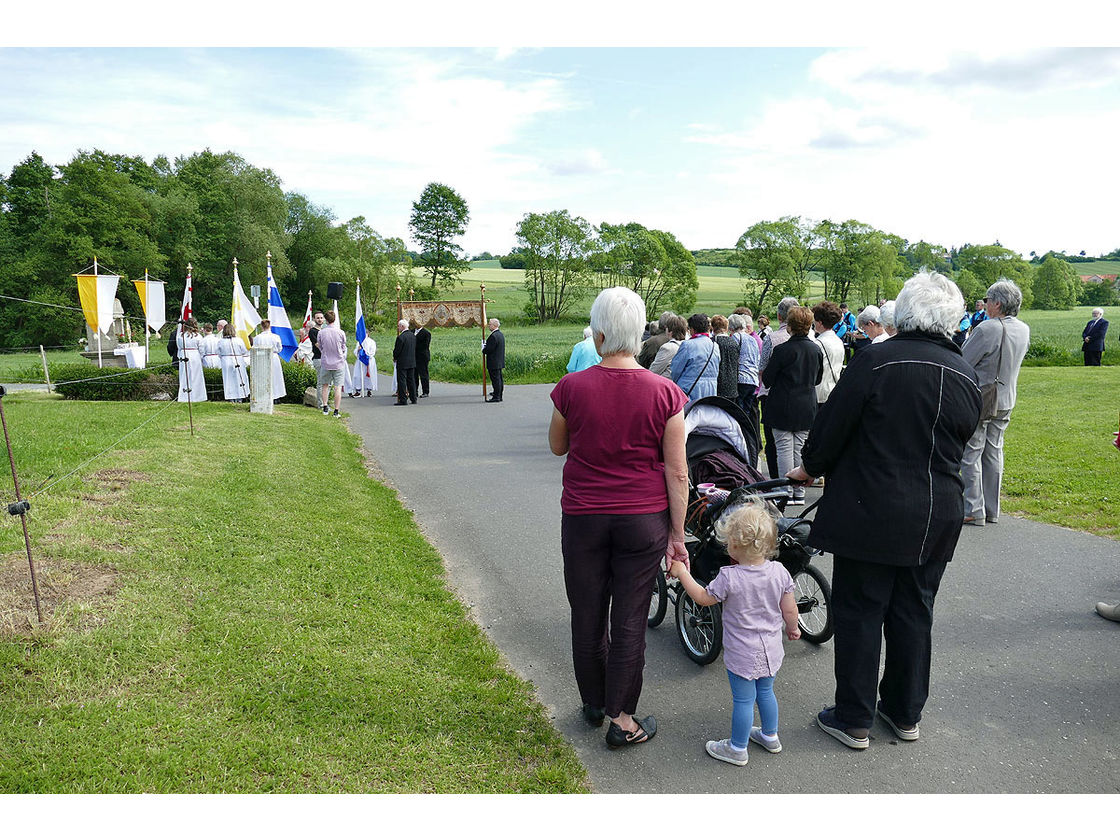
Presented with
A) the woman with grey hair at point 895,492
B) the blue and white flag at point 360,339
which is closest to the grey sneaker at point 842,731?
the woman with grey hair at point 895,492

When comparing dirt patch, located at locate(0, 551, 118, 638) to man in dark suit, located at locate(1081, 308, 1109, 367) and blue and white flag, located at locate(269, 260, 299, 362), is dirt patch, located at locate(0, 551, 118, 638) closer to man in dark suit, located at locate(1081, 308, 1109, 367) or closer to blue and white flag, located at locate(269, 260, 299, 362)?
blue and white flag, located at locate(269, 260, 299, 362)

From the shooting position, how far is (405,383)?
691 inches

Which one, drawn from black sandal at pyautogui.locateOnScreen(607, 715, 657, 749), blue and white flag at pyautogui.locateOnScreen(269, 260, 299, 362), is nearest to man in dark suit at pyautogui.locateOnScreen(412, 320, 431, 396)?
blue and white flag at pyautogui.locateOnScreen(269, 260, 299, 362)

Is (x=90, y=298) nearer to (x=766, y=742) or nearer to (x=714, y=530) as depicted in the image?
(x=714, y=530)

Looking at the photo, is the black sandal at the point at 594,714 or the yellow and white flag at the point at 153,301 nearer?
the black sandal at the point at 594,714

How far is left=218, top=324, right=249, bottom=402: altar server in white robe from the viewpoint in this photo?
16.2m

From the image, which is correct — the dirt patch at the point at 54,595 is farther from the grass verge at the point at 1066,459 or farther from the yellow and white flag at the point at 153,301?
the yellow and white flag at the point at 153,301

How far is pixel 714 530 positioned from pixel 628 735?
48.1 inches

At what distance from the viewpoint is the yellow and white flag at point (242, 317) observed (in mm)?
16891

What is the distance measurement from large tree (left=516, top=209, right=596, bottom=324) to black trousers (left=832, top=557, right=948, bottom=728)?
67.6m

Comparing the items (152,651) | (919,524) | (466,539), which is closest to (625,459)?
(919,524)

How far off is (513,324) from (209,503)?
60136mm

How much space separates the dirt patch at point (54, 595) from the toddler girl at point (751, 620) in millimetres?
3815

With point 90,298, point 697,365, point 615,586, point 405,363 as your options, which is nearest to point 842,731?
point 615,586
